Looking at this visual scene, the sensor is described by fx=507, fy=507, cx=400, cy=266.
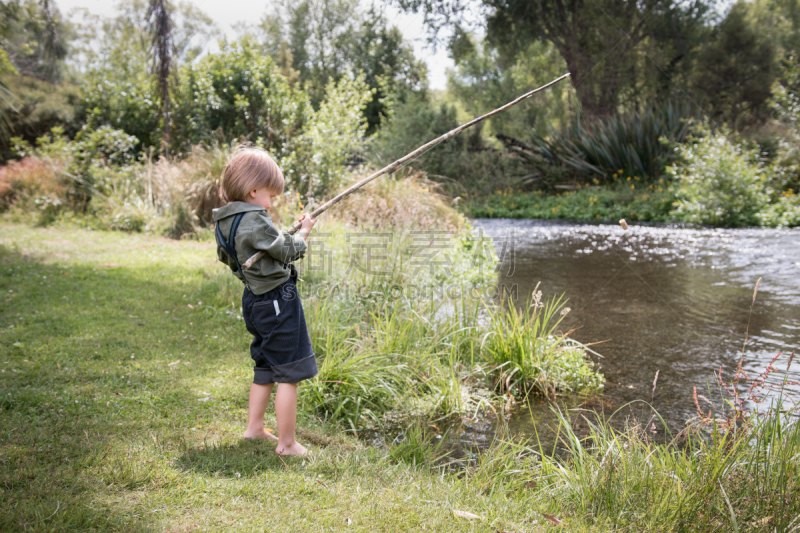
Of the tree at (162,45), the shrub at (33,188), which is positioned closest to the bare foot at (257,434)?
the shrub at (33,188)

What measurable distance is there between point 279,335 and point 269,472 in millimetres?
644

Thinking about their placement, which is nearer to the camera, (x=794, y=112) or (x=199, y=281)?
(x=199, y=281)

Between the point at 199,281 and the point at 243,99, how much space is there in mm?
6814

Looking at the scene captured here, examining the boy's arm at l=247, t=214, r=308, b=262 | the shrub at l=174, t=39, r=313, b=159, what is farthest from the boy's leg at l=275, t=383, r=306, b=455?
the shrub at l=174, t=39, r=313, b=159

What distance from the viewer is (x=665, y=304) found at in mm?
5977

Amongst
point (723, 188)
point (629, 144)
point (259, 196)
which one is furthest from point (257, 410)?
point (629, 144)

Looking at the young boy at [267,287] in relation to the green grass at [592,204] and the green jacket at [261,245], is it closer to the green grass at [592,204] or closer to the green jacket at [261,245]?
the green jacket at [261,245]

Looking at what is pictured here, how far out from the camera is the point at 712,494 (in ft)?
6.84

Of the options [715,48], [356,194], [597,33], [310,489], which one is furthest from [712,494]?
[715,48]

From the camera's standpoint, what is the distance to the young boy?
254cm

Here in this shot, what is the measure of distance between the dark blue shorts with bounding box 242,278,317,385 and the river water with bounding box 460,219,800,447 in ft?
4.28

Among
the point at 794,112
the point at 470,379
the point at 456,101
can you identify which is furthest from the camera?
the point at 456,101

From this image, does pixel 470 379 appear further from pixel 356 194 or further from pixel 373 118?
pixel 373 118

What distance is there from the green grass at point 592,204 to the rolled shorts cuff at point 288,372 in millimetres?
11712
